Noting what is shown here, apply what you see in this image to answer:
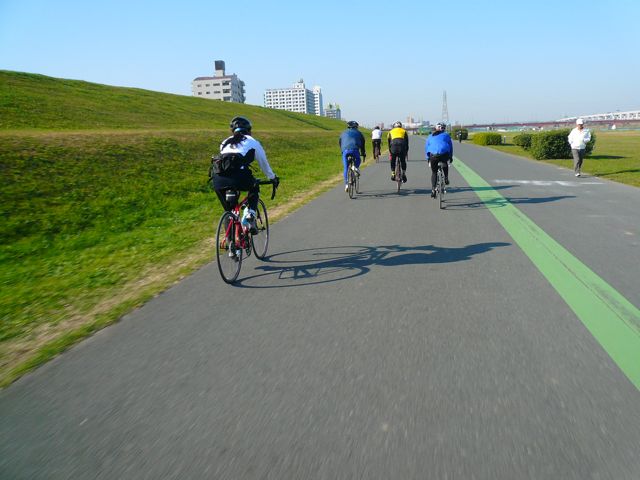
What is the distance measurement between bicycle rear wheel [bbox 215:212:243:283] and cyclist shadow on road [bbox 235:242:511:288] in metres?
0.15

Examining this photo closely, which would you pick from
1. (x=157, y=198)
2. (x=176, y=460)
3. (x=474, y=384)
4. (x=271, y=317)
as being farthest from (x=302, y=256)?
(x=157, y=198)

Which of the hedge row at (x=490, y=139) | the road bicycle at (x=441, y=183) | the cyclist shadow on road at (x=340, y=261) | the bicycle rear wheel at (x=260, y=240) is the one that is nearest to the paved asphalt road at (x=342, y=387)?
the cyclist shadow on road at (x=340, y=261)

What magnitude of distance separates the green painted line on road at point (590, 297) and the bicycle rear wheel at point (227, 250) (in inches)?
135

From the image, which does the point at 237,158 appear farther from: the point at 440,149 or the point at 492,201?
the point at 492,201

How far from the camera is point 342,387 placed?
9.63 ft

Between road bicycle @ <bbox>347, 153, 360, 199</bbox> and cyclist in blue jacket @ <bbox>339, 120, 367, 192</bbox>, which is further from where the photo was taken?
cyclist in blue jacket @ <bbox>339, 120, 367, 192</bbox>

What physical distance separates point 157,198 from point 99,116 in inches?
1029

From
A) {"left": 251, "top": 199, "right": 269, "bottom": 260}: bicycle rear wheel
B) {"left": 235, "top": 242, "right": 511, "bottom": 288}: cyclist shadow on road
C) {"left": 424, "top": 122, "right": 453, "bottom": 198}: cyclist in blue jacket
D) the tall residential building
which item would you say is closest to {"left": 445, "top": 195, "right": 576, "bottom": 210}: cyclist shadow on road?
{"left": 424, "top": 122, "right": 453, "bottom": 198}: cyclist in blue jacket

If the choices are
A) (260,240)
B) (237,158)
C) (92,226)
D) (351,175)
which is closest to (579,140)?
(351,175)

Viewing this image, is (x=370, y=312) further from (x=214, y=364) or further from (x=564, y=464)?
(x=564, y=464)

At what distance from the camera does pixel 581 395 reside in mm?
2768

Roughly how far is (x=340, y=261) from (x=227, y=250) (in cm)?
145

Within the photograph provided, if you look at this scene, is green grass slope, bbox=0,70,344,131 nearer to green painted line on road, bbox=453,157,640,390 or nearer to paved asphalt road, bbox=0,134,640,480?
paved asphalt road, bbox=0,134,640,480

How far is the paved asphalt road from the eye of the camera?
228 cm
